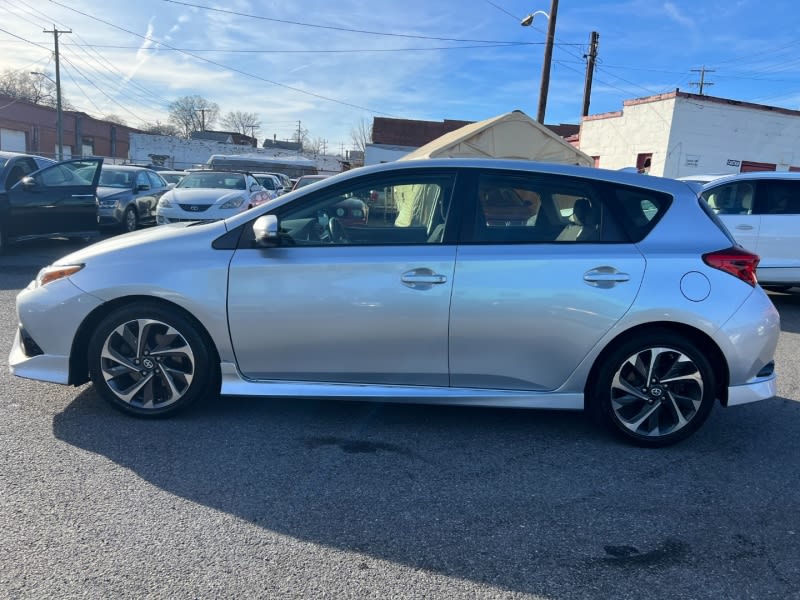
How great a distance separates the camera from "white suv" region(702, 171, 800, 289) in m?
7.70

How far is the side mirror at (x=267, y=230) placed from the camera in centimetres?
345

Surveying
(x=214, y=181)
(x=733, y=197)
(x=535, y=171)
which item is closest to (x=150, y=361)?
(x=535, y=171)

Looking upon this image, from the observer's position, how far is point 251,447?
3.41 m

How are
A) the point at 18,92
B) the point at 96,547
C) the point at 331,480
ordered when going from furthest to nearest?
the point at 18,92, the point at 331,480, the point at 96,547

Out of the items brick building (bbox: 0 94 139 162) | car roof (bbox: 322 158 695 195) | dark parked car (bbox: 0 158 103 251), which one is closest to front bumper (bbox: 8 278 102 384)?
car roof (bbox: 322 158 695 195)

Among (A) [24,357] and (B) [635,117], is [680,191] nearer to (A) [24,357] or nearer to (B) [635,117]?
(A) [24,357]

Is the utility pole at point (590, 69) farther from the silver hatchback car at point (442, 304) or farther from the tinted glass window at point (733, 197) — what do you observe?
the silver hatchback car at point (442, 304)

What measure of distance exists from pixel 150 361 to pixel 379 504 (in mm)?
1749

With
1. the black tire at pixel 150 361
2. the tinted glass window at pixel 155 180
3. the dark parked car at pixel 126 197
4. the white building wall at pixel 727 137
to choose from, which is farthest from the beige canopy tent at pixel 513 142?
the black tire at pixel 150 361

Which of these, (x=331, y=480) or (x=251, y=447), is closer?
(x=331, y=480)

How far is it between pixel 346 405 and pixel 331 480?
1016 millimetres

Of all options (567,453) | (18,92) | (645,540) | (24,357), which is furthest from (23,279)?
(18,92)

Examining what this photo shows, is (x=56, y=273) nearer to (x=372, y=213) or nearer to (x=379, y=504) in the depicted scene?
(x=372, y=213)

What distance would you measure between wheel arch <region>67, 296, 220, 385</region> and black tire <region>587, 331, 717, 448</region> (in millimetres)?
2420
